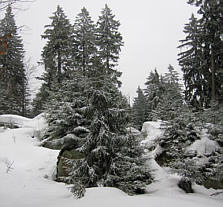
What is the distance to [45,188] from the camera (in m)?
5.82

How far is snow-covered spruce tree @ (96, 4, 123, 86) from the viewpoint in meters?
18.0

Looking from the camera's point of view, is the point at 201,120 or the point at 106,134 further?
the point at 201,120

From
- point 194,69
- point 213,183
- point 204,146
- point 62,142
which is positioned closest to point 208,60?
point 194,69

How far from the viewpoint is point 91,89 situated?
624 centimetres

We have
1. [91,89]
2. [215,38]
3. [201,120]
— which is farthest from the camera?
[215,38]

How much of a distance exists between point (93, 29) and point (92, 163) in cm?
1786

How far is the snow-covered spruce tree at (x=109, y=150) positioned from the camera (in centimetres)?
546

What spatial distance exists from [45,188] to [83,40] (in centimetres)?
1679

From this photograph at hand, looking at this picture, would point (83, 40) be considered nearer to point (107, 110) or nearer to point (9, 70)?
point (9, 70)

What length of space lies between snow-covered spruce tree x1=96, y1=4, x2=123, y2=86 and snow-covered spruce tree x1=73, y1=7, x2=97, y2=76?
103cm

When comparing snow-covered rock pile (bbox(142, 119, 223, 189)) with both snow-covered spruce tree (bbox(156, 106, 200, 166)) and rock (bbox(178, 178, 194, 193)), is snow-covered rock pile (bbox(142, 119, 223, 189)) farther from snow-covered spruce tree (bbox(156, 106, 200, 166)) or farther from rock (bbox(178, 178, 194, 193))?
rock (bbox(178, 178, 194, 193))

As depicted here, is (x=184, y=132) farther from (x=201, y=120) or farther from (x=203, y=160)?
(x=201, y=120)

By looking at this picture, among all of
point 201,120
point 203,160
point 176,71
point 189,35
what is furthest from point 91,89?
point 176,71

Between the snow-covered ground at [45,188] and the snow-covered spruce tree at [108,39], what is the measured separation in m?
9.24
